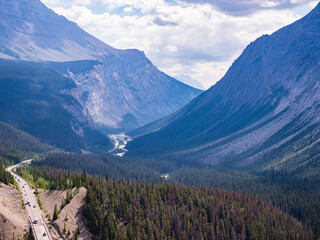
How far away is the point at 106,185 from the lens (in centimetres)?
15775

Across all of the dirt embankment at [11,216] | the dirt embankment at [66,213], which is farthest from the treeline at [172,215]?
the dirt embankment at [11,216]

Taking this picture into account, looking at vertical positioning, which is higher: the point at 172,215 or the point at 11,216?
the point at 172,215

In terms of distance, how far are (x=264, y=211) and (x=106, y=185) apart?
67.6m

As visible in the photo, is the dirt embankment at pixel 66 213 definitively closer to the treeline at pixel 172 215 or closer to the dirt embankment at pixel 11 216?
the treeline at pixel 172 215

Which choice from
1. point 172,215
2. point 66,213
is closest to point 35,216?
point 66,213

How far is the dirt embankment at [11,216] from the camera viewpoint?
109 m

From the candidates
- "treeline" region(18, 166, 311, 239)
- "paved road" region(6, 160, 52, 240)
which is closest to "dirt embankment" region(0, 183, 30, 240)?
"paved road" region(6, 160, 52, 240)

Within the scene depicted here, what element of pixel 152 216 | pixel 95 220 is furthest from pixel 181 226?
pixel 95 220

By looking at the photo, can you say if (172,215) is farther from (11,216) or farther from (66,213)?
(11,216)

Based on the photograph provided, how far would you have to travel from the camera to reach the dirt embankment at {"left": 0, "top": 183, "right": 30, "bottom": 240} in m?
109

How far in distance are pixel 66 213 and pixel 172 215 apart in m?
41.6

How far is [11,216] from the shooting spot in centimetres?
11600

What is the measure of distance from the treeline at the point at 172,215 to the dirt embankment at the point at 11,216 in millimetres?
19011

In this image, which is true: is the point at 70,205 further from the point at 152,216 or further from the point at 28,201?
the point at 152,216
